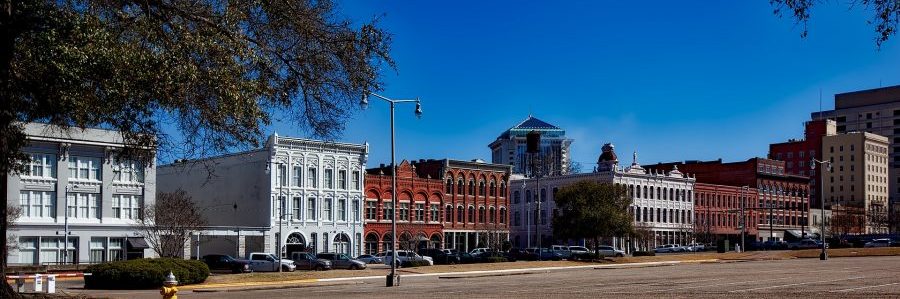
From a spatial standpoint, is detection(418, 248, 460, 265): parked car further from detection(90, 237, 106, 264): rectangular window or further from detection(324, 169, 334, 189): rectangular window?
detection(90, 237, 106, 264): rectangular window

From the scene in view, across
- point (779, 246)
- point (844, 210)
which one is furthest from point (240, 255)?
point (844, 210)

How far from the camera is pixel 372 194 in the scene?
92188 mm

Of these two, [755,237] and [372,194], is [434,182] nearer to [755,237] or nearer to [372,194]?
[372,194]

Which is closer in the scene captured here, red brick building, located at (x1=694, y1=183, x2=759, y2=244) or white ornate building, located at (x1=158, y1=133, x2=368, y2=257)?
white ornate building, located at (x1=158, y1=133, x2=368, y2=257)

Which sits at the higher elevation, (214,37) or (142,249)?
(214,37)

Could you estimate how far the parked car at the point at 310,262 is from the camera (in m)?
66.0

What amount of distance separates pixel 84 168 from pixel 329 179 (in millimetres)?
25290

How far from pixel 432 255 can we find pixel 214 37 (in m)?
61.8

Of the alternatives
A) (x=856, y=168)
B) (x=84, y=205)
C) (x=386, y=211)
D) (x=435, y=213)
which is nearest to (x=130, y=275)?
(x=84, y=205)

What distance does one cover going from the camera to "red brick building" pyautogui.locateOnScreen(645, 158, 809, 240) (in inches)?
5246

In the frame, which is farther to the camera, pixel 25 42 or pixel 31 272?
pixel 31 272

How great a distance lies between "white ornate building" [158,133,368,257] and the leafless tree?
1048 cm

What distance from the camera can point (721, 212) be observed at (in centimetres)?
12725

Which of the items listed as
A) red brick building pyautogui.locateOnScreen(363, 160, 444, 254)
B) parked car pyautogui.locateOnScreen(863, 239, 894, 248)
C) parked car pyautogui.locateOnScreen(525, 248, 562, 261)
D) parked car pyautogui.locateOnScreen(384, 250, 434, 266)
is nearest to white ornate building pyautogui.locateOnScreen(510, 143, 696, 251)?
red brick building pyautogui.locateOnScreen(363, 160, 444, 254)
